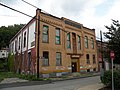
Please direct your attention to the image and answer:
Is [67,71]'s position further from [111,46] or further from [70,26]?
[111,46]

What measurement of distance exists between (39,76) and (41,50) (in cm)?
350

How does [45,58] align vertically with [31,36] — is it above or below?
below

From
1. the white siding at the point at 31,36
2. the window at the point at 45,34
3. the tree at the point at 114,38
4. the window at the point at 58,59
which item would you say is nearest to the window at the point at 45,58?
the window at the point at 45,34

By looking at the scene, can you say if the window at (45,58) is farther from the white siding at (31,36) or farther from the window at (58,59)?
the white siding at (31,36)

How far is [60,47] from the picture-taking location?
24797mm

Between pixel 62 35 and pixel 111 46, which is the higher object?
pixel 62 35

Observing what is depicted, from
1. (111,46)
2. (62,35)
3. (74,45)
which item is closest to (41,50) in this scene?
(62,35)

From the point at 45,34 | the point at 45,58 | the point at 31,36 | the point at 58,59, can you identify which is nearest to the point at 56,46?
the point at 58,59

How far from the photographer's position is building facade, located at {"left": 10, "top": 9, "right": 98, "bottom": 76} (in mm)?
22109

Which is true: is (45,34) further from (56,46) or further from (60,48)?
(60,48)

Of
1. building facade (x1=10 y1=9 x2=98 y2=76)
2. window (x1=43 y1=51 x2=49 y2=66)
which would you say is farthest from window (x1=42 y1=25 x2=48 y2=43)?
Answer: window (x1=43 y1=51 x2=49 y2=66)

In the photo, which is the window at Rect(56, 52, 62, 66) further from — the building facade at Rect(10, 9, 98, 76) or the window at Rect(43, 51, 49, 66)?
the window at Rect(43, 51, 49, 66)

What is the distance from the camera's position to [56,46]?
79.3 feet

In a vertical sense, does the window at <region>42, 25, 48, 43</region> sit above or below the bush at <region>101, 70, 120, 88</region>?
above
